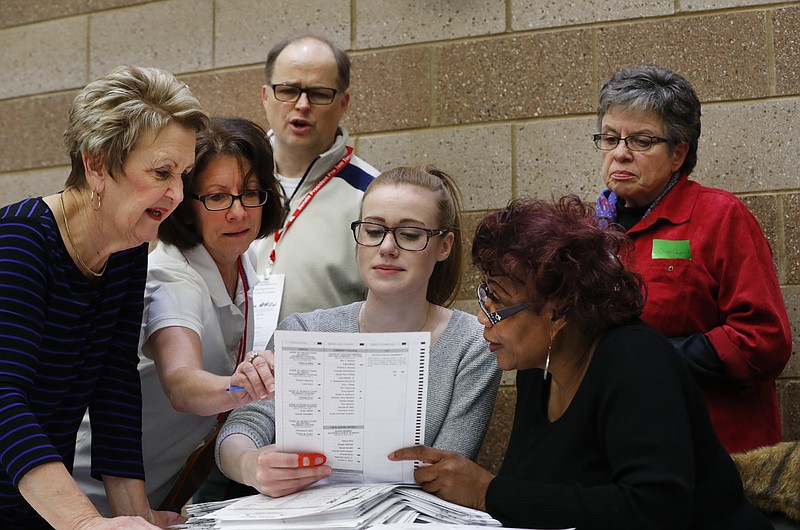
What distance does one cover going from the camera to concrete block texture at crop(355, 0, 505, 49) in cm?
422

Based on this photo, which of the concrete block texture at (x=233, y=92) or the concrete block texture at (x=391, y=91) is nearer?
the concrete block texture at (x=391, y=91)

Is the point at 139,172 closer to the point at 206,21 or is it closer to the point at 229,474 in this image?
the point at 229,474

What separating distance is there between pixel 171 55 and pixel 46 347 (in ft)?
9.79

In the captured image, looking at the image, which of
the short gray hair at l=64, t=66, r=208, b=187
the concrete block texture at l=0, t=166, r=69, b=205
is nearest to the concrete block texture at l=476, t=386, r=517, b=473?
the short gray hair at l=64, t=66, r=208, b=187

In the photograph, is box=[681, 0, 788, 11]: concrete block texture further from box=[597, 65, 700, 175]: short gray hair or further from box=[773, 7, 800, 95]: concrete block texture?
box=[597, 65, 700, 175]: short gray hair

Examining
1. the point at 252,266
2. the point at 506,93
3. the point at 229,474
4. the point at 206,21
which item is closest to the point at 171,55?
the point at 206,21

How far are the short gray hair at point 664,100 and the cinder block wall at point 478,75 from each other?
665 mm

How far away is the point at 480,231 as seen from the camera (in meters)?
2.31

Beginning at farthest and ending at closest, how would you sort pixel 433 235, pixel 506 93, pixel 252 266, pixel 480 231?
pixel 506 93
pixel 252 266
pixel 433 235
pixel 480 231

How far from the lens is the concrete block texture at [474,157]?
4.16 metres

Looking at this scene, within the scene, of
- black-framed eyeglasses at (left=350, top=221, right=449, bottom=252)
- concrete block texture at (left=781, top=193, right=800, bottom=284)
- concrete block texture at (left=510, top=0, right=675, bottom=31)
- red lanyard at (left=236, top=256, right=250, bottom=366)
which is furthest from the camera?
concrete block texture at (left=510, top=0, right=675, bottom=31)

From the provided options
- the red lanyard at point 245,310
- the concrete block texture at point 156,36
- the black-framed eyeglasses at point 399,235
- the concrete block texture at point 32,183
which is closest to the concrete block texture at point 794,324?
the black-framed eyeglasses at point 399,235

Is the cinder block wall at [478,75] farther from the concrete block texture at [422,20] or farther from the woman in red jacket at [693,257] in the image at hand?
the woman in red jacket at [693,257]

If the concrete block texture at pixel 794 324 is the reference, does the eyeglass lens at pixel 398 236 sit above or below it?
above
